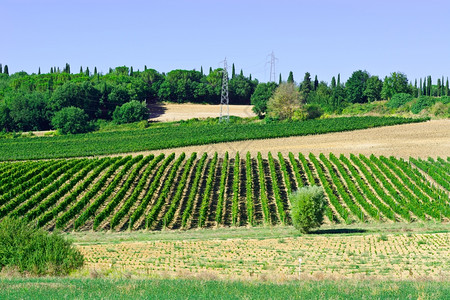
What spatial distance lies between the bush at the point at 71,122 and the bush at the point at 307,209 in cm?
7187

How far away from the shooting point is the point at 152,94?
470 ft

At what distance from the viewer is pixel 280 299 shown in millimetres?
17297

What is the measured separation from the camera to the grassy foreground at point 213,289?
17.8 m

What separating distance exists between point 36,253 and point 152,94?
120002 mm

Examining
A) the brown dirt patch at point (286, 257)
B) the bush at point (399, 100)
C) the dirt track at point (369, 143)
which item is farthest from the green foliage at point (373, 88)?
the brown dirt patch at point (286, 257)

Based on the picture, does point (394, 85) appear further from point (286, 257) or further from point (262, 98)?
point (286, 257)

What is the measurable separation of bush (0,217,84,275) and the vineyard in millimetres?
13972

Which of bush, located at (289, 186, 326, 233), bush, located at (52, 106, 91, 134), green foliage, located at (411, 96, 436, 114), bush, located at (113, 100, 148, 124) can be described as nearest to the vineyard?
bush, located at (289, 186, 326, 233)

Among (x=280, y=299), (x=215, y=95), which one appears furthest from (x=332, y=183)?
(x=215, y=95)

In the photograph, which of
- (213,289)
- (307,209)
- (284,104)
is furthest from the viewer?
(284,104)

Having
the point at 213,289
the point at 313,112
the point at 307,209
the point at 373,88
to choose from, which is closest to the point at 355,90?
the point at 373,88

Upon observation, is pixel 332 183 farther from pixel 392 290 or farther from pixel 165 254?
pixel 392 290

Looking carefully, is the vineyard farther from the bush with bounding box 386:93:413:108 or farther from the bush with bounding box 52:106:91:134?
the bush with bounding box 386:93:413:108

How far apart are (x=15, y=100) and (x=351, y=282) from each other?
10460cm
